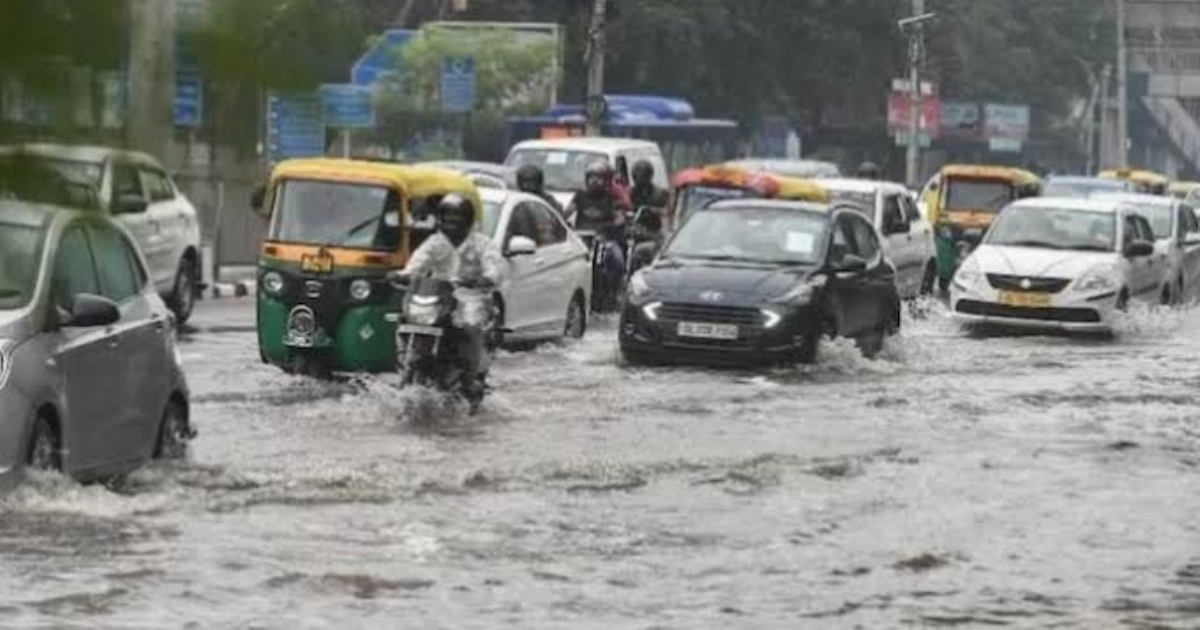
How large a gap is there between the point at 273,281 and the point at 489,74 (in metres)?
22.5

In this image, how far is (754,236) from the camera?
66.4ft

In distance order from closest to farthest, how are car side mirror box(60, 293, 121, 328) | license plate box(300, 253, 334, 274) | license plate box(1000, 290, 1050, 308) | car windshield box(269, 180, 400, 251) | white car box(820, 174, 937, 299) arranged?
1. car side mirror box(60, 293, 121, 328)
2. license plate box(300, 253, 334, 274)
3. car windshield box(269, 180, 400, 251)
4. license plate box(1000, 290, 1050, 308)
5. white car box(820, 174, 937, 299)

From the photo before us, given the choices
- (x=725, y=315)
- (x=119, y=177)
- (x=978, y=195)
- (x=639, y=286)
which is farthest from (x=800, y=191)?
(x=119, y=177)

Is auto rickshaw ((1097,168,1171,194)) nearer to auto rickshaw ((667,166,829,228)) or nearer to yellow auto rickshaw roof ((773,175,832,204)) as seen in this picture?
auto rickshaw ((667,166,829,228))

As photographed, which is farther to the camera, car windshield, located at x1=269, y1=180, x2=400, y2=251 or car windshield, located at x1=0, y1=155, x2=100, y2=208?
car windshield, located at x1=269, y1=180, x2=400, y2=251

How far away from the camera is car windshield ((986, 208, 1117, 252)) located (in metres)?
25.6

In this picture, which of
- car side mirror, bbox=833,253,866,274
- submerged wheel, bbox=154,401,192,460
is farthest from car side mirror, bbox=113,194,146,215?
car side mirror, bbox=833,253,866,274

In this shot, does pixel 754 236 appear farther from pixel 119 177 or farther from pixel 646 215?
pixel 119 177

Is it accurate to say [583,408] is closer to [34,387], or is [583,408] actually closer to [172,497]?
[172,497]

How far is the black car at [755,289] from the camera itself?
19031mm

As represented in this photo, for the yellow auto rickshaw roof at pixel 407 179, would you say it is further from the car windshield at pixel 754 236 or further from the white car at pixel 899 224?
the white car at pixel 899 224

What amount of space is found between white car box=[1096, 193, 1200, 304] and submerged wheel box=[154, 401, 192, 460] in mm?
17933

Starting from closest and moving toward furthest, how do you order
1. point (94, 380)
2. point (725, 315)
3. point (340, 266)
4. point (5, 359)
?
point (5, 359) → point (94, 380) → point (340, 266) → point (725, 315)

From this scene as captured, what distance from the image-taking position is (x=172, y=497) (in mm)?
11336
